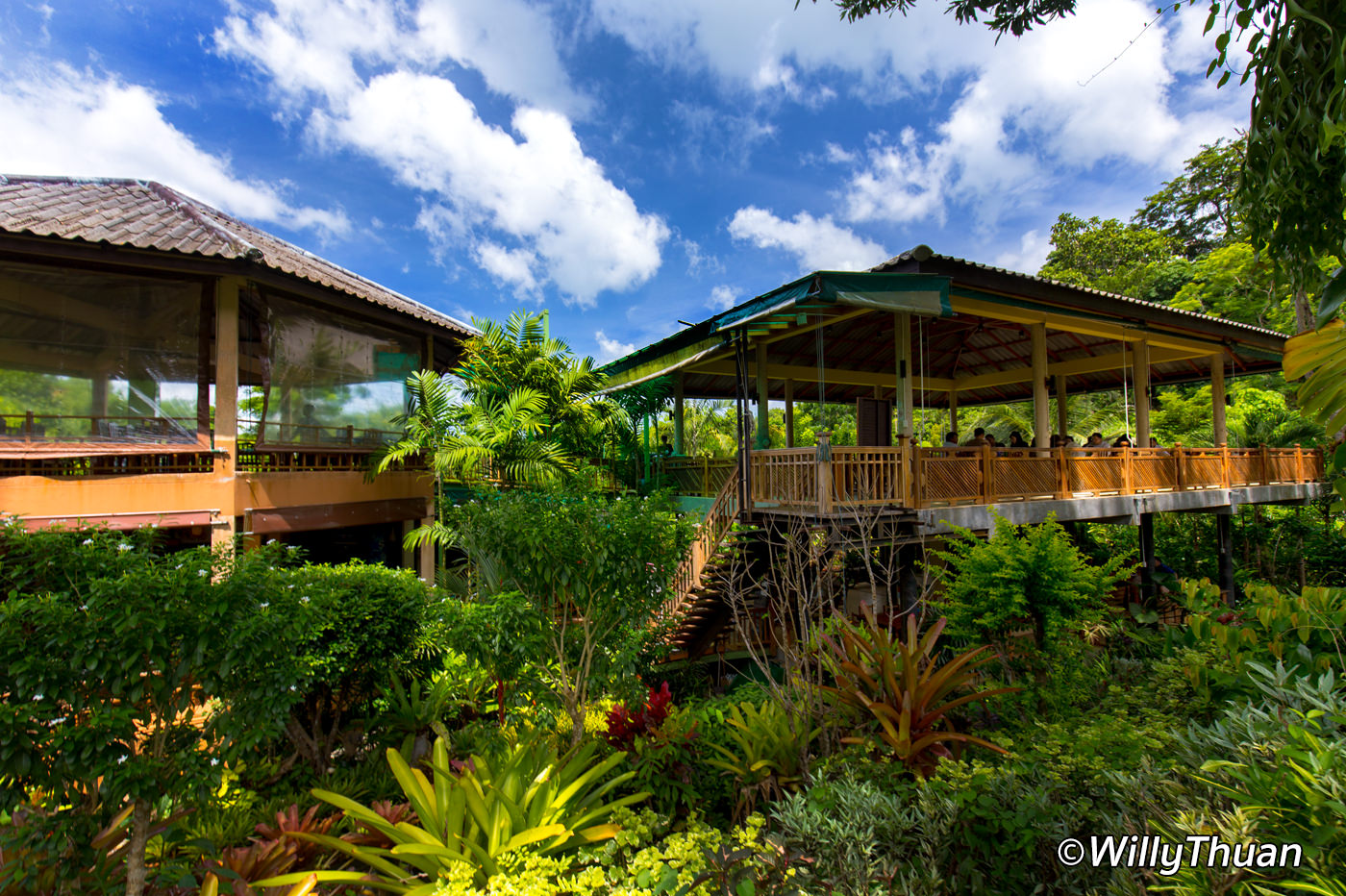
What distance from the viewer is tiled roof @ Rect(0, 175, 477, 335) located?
6.77m

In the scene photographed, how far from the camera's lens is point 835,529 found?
6.46 metres

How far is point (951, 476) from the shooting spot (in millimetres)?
7922

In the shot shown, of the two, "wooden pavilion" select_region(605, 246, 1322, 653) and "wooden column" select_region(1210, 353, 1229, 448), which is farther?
"wooden column" select_region(1210, 353, 1229, 448)

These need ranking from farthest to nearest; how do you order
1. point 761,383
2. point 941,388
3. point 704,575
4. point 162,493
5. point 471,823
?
point 941,388
point 761,383
point 704,575
point 162,493
point 471,823

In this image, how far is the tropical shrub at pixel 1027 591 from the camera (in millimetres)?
4945

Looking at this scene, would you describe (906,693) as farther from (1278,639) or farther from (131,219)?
(131,219)

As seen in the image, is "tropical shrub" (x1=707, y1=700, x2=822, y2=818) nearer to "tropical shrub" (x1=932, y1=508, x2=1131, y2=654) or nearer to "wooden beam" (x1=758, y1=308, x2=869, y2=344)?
"tropical shrub" (x1=932, y1=508, x2=1131, y2=654)

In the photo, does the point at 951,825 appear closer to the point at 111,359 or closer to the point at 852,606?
the point at 852,606

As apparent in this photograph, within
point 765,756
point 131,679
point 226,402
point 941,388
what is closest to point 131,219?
point 226,402

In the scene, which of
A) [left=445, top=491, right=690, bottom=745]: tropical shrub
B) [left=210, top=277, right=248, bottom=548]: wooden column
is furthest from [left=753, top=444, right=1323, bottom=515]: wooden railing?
[left=210, top=277, right=248, bottom=548]: wooden column

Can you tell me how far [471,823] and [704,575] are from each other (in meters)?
4.95

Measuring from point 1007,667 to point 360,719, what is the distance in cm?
569

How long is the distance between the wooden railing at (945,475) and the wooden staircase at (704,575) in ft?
1.62

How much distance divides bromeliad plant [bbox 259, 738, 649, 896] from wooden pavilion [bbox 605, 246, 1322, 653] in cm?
424
